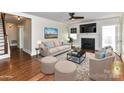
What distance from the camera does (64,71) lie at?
1591 mm

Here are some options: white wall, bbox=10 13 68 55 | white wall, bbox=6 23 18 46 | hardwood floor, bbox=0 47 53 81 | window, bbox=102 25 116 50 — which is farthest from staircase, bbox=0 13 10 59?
window, bbox=102 25 116 50

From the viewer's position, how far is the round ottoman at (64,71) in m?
1.50

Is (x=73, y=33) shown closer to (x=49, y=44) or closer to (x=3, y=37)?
(x=49, y=44)

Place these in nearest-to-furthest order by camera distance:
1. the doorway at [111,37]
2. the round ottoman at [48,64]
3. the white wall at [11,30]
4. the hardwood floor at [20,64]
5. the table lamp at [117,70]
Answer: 1. the table lamp at [117,70]
2. the doorway at [111,37]
3. the round ottoman at [48,64]
4. the hardwood floor at [20,64]
5. the white wall at [11,30]

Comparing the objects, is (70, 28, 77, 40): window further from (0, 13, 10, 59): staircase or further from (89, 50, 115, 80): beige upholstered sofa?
(0, 13, 10, 59): staircase

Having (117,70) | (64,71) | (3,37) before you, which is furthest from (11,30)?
(117,70)

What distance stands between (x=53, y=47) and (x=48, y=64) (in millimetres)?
406

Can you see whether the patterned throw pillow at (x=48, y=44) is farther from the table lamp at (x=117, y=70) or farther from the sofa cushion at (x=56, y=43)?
the table lamp at (x=117, y=70)

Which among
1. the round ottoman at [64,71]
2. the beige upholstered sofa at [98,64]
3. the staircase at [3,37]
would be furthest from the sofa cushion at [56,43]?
the staircase at [3,37]

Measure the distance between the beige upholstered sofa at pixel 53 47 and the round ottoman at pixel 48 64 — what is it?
11 cm
